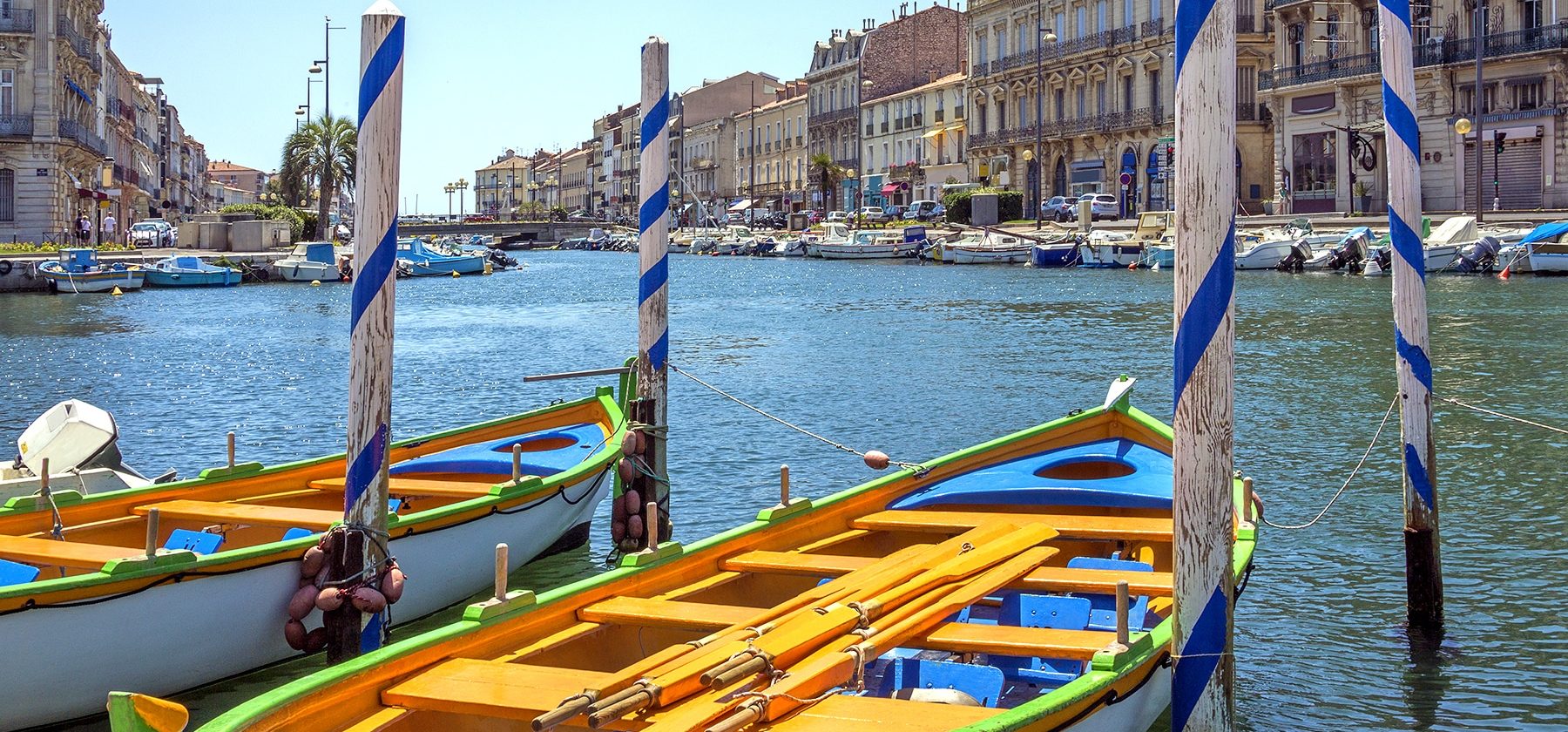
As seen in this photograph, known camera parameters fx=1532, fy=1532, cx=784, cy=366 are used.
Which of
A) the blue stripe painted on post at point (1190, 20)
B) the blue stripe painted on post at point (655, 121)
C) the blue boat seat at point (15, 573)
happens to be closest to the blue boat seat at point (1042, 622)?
the blue stripe painted on post at point (1190, 20)

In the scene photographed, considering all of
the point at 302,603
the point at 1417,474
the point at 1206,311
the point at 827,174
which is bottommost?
the point at 302,603

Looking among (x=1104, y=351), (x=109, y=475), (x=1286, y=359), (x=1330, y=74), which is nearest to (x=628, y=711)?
(x=109, y=475)

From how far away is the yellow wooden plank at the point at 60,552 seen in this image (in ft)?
25.7

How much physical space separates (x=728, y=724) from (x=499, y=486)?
195 inches

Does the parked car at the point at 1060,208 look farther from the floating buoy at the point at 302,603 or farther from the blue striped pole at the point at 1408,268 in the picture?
the floating buoy at the point at 302,603

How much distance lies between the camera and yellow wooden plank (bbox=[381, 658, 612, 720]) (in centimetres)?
532

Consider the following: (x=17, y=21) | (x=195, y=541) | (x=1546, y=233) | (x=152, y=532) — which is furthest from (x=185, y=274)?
(x=152, y=532)

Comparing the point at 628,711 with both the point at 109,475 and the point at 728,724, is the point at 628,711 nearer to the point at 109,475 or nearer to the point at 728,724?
the point at 728,724

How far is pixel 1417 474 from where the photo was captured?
847 centimetres

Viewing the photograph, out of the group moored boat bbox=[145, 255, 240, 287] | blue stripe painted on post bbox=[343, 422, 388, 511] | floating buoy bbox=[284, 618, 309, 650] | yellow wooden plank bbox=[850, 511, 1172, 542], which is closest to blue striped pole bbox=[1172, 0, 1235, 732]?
yellow wooden plank bbox=[850, 511, 1172, 542]

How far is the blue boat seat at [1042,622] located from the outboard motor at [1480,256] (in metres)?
39.6

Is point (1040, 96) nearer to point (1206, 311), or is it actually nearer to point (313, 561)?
point (313, 561)

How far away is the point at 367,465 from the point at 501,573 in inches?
62.7

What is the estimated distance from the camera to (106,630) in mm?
7238
